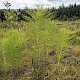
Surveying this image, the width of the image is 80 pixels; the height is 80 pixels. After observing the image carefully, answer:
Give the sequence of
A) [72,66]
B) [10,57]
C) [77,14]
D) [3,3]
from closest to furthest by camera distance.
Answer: [10,57]
[72,66]
[3,3]
[77,14]

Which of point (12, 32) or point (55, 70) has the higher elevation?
point (12, 32)

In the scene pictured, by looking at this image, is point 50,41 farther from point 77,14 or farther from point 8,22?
point 77,14

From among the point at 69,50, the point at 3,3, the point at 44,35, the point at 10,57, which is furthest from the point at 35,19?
the point at 69,50

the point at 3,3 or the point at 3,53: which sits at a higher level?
the point at 3,3

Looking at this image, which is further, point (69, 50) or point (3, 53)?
point (69, 50)

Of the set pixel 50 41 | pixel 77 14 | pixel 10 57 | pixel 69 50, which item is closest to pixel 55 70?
pixel 50 41

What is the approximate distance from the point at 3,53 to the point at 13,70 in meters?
0.38

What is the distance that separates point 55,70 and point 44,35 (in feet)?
1.83

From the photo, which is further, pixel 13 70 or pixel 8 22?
pixel 8 22

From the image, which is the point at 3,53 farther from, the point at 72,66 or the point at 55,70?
the point at 72,66

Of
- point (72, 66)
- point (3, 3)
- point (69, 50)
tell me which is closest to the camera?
point (72, 66)

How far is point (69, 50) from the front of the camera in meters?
5.64

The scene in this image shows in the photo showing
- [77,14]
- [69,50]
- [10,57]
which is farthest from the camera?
[77,14]

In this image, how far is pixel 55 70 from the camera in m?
3.93
